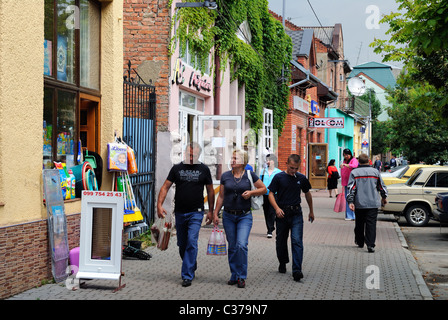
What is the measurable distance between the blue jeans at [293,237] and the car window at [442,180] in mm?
9291

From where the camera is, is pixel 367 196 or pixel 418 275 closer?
pixel 418 275

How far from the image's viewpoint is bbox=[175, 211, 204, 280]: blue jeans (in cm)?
833

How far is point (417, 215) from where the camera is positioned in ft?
58.1

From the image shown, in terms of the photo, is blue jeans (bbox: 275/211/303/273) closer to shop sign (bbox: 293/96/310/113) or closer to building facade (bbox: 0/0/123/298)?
building facade (bbox: 0/0/123/298)

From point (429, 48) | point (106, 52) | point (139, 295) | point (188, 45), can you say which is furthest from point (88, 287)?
point (188, 45)

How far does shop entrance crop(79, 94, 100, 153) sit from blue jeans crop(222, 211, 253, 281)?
3.18m

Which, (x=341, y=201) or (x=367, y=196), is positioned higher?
(x=367, y=196)

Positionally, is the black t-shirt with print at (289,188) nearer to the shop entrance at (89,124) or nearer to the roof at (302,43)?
the shop entrance at (89,124)

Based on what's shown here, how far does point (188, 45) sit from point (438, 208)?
7.25m

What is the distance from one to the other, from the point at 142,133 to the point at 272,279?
525cm

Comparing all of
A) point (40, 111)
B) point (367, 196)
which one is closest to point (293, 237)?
point (367, 196)

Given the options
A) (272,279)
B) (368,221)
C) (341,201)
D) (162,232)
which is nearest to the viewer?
(162,232)

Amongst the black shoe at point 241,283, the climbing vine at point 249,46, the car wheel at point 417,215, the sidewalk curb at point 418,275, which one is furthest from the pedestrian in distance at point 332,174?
the black shoe at point 241,283

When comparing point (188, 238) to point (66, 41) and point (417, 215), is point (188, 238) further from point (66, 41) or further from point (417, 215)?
point (417, 215)
